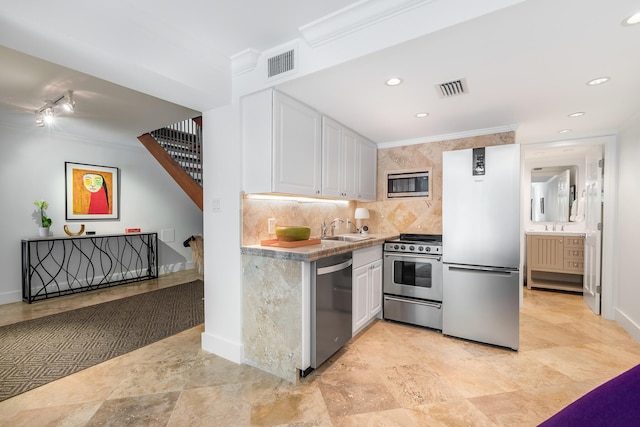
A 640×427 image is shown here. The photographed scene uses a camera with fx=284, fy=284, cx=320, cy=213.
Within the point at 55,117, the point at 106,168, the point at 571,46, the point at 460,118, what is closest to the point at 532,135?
the point at 460,118

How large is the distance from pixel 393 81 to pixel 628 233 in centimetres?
324

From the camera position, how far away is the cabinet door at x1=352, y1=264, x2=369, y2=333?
282cm

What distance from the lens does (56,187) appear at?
4.46 meters

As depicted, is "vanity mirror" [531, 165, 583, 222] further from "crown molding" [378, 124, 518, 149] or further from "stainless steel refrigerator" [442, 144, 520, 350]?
"stainless steel refrigerator" [442, 144, 520, 350]

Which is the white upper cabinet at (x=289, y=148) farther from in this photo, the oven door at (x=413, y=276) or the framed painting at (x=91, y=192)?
the framed painting at (x=91, y=192)

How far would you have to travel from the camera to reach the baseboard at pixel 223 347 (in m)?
2.49

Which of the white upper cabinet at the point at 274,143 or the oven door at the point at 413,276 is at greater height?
the white upper cabinet at the point at 274,143

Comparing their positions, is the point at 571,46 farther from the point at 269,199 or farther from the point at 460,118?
the point at 269,199

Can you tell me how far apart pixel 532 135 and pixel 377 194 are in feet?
7.05

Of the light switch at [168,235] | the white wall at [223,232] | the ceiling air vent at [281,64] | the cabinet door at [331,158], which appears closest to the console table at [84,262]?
the light switch at [168,235]

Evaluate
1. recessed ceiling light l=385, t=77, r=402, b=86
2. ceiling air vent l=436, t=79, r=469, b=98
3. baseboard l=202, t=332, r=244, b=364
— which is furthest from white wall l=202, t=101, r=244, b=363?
ceiling air vent l=436, t=79, r=469, b=98

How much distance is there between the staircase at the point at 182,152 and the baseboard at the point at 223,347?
1930mm

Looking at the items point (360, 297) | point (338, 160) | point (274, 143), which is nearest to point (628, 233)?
point (360, 297)

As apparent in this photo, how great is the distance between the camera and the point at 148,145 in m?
4.70
